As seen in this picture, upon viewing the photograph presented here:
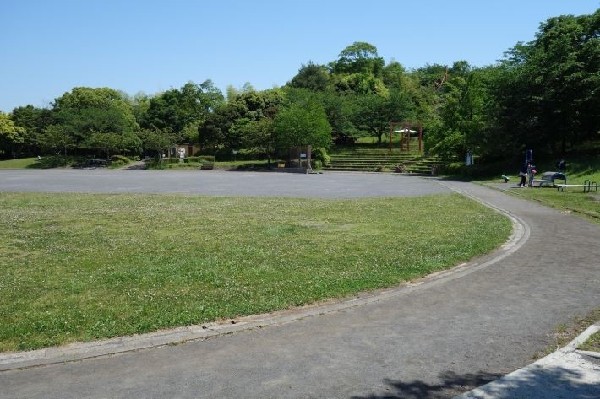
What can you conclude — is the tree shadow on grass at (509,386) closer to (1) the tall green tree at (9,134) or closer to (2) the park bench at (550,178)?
(2) the park bench at (550,178)

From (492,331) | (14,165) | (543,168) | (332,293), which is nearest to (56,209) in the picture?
→ (332,293)

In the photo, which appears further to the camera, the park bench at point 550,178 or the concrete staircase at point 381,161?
the concrete staircase at point 381,161

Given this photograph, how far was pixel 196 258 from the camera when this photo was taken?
9453 millimetres

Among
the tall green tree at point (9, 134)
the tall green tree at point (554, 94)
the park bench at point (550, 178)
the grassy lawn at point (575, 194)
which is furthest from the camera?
the tall green tree at point (9, 134)

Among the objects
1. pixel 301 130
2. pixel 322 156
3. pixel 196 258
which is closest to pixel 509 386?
pixel 196 258

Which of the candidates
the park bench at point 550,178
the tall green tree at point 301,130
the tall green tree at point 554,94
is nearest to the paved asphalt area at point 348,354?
the park bench at point 550,178

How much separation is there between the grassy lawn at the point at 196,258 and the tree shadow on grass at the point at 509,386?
255cm

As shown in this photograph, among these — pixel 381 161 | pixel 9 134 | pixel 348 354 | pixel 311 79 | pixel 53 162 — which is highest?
pixel 311 79

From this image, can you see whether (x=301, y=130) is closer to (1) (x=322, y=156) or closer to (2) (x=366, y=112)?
(1) (x=322, y=156)

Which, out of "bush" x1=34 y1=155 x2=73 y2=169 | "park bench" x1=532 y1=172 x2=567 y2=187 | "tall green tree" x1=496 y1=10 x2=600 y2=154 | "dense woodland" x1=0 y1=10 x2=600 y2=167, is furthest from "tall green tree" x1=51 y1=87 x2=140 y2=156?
→ "park bench" x1=532 y1=172 x2=567 y2=187

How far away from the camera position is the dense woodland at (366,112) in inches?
1378

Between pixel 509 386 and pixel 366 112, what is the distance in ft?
200

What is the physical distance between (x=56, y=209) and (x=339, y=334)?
585 inches

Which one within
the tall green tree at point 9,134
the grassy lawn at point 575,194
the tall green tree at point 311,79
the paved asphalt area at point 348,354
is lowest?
the paved asphalt area at point 348,354
